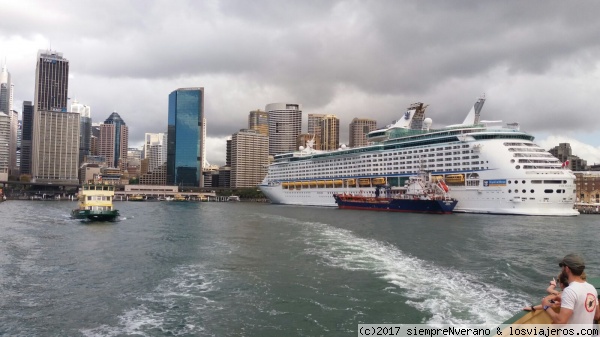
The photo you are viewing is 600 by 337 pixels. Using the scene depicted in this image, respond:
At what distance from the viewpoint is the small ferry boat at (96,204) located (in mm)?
52000

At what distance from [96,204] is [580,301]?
55.7 meters

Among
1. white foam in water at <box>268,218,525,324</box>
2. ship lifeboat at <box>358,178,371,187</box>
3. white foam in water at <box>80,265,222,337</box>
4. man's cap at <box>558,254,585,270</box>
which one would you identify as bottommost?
white foam in water at <box>80,265,222,337</box>

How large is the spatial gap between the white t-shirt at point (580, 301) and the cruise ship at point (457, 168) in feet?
216

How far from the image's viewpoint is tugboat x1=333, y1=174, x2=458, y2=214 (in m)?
72.8

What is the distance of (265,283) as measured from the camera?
19.0 metres

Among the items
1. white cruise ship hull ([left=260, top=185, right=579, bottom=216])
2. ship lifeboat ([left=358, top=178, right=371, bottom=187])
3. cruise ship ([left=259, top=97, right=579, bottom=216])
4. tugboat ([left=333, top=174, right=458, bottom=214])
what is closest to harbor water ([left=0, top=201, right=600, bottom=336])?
white cruise ship hull ([left=260, top=185, right=579, bottom=216])

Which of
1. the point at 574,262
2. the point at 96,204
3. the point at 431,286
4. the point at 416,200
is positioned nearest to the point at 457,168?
the point at 416,200

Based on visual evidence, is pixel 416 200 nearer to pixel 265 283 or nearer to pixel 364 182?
pixel 364 182

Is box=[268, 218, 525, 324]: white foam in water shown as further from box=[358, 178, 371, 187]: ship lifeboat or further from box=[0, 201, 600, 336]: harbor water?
Answer: box=[358, 178, 371, 187]: ship lifeboat

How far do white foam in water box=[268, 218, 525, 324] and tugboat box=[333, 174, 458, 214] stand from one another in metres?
45.9

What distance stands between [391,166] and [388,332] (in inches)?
3252

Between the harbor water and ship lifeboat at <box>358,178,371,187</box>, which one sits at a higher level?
ship lifeboat at <box>358,178,371,187</box>

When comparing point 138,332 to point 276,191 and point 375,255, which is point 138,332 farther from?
point 276,191

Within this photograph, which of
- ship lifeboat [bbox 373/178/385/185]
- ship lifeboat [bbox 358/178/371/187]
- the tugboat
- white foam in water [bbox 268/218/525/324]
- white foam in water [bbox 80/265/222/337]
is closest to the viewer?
white foam in water [bbox 80/265/222/337]
